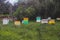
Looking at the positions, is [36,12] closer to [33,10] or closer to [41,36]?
[33,10]

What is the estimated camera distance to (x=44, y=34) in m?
5.20

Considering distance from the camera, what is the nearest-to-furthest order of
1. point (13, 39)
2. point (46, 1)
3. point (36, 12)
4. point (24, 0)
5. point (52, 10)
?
point (13, 39)
point (46, 1)
point (52, 10)
point (36, 12)
point (24, 0)

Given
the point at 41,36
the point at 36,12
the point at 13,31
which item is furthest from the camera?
the point at 36,12

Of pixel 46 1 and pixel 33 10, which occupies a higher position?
pixel 46 1

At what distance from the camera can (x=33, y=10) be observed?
11.3 m

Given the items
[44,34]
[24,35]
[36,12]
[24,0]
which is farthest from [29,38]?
[24,0]

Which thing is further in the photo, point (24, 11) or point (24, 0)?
point (24, 0)

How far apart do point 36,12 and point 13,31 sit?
593 cm

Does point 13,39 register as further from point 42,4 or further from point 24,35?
point 42,4

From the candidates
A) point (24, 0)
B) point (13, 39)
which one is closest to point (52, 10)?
point (24, 0)

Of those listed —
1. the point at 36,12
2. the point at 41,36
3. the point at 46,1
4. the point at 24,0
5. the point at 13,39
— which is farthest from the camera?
the point at 24,0

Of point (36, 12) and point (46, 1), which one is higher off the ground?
point (46, 1)

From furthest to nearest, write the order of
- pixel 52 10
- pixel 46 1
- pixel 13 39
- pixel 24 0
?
pixel 24 0 → pixel 52 10 → pixel 46 1 → pixel 13 39

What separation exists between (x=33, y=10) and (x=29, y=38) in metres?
6.61
